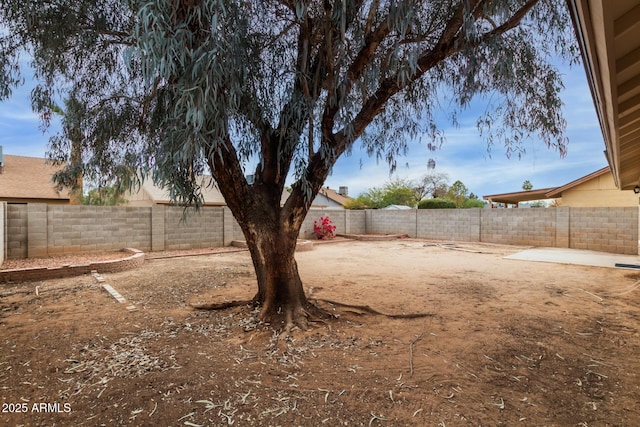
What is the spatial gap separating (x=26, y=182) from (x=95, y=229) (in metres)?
9.09

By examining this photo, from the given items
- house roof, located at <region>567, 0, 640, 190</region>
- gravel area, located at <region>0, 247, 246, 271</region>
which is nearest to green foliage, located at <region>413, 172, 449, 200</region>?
gravel area, located at <region>0, 247, 246, 271</region>

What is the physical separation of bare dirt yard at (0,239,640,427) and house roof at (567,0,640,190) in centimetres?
229

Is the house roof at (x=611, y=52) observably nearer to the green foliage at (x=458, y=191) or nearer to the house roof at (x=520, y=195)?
the house roof at (x=520, y=195)

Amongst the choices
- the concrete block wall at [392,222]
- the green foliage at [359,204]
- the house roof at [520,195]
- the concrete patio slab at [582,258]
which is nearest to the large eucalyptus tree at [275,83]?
the concrete patio slab at [582,258]

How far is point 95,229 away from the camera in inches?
341

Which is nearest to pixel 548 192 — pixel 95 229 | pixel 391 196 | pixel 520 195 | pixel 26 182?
pixel 520 195

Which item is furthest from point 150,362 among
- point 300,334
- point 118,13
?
point 118,13

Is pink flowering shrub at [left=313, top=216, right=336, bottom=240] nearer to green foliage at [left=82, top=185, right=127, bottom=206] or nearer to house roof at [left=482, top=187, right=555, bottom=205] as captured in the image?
green foliage at [left=82, top=185, right=127, bottom=206]

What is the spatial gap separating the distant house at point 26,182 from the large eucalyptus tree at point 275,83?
11.2m

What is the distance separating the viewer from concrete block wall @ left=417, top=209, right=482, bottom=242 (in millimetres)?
13578

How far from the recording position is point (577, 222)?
10.9 m

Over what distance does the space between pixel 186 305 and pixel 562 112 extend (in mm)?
5794

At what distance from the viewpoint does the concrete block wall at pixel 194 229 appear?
33.1 feet

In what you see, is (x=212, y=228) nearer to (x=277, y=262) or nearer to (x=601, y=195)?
(x=277, y=262)
